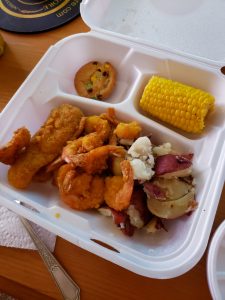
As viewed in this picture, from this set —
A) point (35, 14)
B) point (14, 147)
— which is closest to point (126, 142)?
point (14, 147)

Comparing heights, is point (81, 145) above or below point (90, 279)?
above

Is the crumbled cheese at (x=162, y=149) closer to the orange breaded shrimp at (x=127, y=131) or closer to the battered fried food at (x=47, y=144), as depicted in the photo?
the orange breaded shrimp at (x=127, y=131)

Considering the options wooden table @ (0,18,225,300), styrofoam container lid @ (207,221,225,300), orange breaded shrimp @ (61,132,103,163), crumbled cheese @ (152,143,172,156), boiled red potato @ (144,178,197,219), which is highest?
orange breaded shrimp @ (61,132,103,163)

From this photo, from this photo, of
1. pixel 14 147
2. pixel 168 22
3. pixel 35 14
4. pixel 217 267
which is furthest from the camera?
pixel 35 14

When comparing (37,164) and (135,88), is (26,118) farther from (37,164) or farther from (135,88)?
(135,88)

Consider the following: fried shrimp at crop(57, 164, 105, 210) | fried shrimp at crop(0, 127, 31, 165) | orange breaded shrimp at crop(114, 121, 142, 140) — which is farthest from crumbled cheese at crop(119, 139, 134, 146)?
fried shrimp at crop(0, 127, 31, 165)

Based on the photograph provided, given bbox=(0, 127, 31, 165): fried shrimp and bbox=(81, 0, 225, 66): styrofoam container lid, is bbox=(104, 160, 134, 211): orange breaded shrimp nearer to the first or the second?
bbox=(0, 127, 31, 165): fried shrimp

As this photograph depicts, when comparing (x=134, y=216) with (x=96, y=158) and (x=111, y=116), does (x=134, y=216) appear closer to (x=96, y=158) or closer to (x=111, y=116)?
(x=96, y=158)
